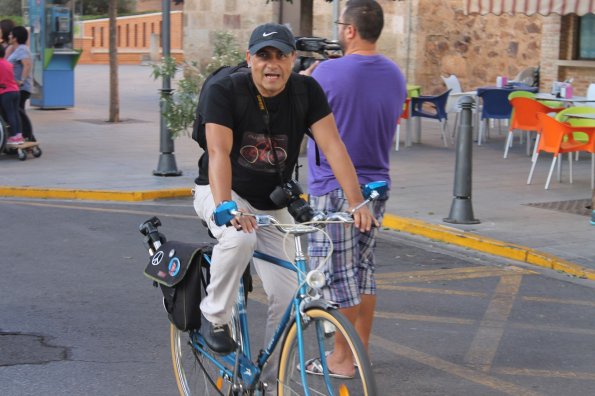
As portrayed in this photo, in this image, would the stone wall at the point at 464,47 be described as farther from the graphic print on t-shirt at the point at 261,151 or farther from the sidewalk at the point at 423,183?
the graphic print on t-shirt at the point at 261,151

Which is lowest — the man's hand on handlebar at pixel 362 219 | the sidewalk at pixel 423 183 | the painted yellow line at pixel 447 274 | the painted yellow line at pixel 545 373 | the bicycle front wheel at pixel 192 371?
the painted yellow line at pixel 447 274

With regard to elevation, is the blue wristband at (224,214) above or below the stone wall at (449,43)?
below

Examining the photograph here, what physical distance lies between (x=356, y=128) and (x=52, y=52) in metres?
15.3

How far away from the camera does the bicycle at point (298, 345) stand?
3680 mm

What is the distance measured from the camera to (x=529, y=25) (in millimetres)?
20953

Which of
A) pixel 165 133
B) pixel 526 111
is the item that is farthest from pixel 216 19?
pixel 165 133

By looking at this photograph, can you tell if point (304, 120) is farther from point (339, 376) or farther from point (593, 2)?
point (593, 2)

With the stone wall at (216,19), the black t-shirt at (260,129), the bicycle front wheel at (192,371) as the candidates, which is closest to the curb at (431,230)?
the bicycle front wheel at (192,371)

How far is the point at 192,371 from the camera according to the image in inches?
190

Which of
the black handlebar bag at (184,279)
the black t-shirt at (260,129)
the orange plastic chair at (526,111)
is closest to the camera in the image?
the black t-shirt at (260,129)

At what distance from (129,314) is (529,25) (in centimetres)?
1615

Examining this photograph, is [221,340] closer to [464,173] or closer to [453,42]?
[464,173]

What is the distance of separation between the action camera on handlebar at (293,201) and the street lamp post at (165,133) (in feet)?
25.5

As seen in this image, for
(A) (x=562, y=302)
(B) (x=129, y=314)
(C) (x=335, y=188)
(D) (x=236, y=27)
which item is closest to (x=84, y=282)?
(B) (x=129, y=314)
